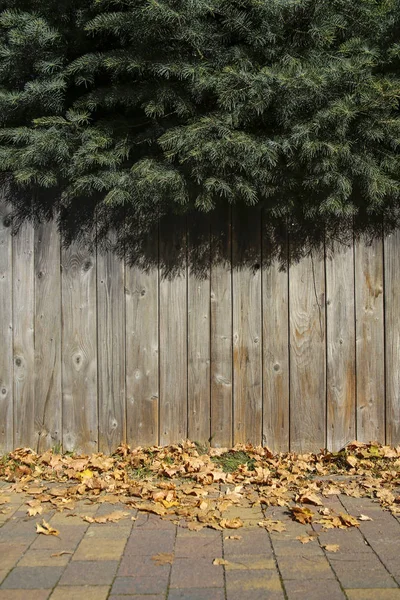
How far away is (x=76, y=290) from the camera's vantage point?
198 inches

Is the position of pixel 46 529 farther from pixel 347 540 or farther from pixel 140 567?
pixel 347 540

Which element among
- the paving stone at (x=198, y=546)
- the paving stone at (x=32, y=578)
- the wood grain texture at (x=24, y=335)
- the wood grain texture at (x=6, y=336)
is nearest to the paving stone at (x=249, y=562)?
the paving stone at (x=198, y=546)

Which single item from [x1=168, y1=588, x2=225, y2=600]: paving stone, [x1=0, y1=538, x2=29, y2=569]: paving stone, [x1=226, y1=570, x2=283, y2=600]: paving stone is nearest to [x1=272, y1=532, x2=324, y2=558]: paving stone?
[x1=226, y1=570, x2=283, y2=600]: paving stone

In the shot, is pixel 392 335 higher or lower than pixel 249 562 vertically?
higher

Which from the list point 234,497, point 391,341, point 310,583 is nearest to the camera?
point 310,583

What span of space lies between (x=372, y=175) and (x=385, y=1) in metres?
1.18

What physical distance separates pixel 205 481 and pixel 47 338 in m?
1.63

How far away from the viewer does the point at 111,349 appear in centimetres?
501

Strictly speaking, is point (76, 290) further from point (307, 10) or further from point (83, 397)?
point (307, 10)

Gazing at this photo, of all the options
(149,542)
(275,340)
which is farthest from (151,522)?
(275,340)

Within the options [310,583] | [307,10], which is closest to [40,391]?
[310,583]

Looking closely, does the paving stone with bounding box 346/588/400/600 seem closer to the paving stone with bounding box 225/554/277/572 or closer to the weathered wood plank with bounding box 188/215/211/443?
the paving stone with bounding box 225/554/277/572

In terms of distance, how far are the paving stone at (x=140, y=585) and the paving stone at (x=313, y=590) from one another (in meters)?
0.59

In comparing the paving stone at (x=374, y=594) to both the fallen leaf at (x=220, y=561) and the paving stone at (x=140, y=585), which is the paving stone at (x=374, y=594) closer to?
the fallen leaf at (x=220, y=561)
